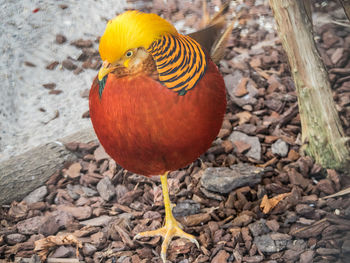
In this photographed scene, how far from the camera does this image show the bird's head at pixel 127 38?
4.01 feet

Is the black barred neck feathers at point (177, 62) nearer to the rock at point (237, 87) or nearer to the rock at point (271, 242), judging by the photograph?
the rock at point (271, 242)

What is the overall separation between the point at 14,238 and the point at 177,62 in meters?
0.96

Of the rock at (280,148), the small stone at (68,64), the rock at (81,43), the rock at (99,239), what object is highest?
the rock at (81,43)

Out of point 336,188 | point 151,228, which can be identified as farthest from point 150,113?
point 336,188

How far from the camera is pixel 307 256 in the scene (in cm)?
159

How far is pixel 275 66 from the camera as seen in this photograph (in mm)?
2322

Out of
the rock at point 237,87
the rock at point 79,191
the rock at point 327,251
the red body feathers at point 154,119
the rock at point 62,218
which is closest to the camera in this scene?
the red body feathers at point 154,119

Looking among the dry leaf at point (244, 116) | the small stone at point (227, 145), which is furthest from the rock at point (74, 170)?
the dry leaf at point (244, 116)

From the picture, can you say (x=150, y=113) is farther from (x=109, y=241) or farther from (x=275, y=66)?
(x=275, y=66)

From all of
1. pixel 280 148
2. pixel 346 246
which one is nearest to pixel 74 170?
pixel 280 148

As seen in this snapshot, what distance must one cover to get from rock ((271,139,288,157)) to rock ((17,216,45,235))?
96cm

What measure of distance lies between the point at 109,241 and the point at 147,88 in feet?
2.32

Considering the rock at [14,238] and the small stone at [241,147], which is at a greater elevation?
the small stone at [241,147]

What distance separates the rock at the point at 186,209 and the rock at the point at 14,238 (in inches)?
22.2
